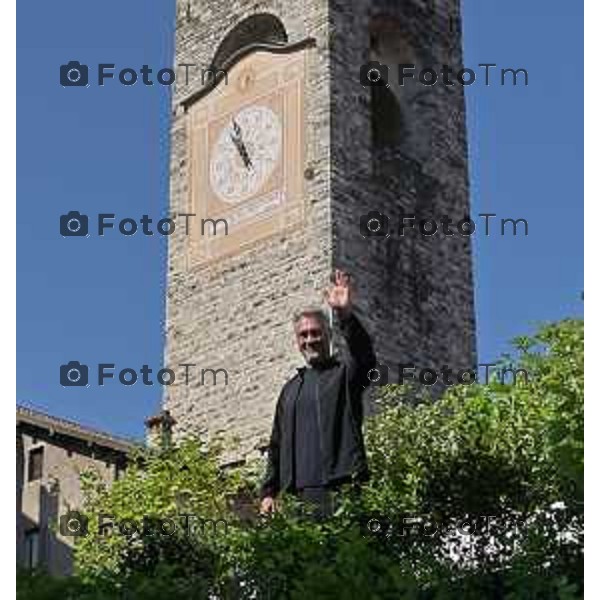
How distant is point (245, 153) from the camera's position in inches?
877

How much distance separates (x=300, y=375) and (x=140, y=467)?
1069 centimetres

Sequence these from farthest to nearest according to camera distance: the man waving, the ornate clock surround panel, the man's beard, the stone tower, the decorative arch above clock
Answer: the decorative arch above clock < the ornate clock surround panel < the stone tower < the man's beard < the man waving

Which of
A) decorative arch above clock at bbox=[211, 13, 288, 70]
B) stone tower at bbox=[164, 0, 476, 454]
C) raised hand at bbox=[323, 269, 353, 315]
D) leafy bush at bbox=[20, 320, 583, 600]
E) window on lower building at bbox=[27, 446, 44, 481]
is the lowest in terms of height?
leafy bush at bbox=[20, 320, 583, 600]

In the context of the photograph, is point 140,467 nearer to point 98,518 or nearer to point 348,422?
point 98,518

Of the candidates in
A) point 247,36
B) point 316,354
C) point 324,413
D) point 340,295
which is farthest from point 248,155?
point 340,295

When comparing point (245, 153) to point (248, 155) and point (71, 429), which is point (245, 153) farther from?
point (71, 429)

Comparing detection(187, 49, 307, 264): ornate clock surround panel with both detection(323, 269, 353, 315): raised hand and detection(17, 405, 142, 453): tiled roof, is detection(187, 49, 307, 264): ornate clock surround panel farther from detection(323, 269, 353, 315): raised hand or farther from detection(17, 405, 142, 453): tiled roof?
detection(323, 269, 353, 315): raised hand

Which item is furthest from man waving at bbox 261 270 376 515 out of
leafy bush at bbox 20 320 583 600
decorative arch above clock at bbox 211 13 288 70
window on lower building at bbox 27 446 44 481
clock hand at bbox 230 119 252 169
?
window on lower building at bbox 27 446 44 481

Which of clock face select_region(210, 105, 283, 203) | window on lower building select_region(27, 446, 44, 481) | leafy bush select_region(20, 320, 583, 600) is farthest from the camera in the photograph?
window on lower building select_region(27, 446, 44, 481)

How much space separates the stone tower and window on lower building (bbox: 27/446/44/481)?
15.7 feet

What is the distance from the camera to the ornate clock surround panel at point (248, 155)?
846 inches

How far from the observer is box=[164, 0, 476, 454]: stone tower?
820 inches
